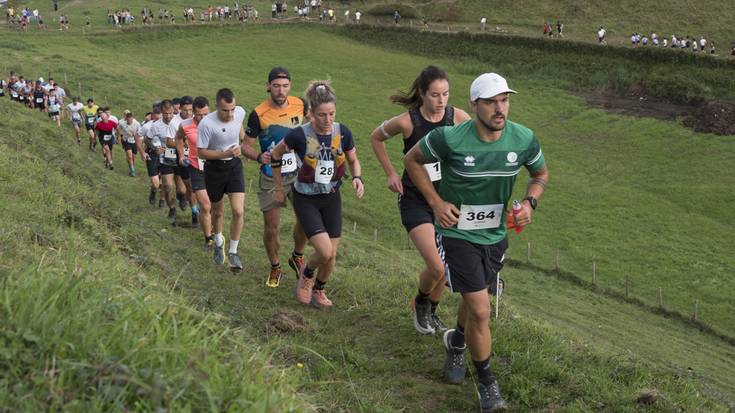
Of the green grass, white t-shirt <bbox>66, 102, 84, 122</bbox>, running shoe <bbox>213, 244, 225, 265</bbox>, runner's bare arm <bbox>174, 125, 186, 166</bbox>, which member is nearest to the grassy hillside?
the green grass

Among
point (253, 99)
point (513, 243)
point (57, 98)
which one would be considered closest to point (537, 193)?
point (513, 243)

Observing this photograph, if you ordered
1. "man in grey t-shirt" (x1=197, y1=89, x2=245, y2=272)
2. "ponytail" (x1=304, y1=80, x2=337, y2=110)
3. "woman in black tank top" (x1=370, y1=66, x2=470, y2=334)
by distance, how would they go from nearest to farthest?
"woman in black tank top" (x1=370, y1=66, x2=470, y2=334)
"ponytail" (x1=304, y1=80, x2=337, y2=110)
"man in grey t-shirt" (x1=197, y1=89, x2=245, y2=272)

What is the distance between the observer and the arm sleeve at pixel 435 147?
6.95 m

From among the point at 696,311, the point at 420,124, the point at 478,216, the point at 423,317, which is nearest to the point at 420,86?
the point at 420,124

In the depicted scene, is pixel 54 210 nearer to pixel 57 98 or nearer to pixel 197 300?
pixel 197 300

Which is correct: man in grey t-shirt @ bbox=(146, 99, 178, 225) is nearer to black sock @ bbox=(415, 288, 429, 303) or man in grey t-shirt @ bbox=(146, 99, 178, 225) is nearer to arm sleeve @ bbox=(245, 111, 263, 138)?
arm sleeve @ bbox=(245, 111, 263, 138)

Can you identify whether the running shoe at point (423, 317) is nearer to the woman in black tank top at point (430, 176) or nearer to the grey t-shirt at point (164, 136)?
the woman in black tank top at point (430, 176)

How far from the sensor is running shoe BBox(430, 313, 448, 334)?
8672 millimetres

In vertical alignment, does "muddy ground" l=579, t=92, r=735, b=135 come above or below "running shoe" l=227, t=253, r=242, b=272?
below

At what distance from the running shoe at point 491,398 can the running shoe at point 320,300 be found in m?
3.30

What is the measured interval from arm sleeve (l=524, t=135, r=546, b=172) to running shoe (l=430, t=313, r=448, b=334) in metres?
2.24

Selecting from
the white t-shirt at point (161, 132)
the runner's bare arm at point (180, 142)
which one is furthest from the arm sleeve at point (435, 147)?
the white t-shirt at point (161, 132)

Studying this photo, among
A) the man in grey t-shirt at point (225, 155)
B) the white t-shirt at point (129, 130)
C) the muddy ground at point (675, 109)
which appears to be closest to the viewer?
the man in grey t-shirt at point (225, 155)

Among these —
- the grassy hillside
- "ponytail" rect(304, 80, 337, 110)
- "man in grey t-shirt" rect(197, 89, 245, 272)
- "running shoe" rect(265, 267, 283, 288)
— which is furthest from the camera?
the grassy hillside
